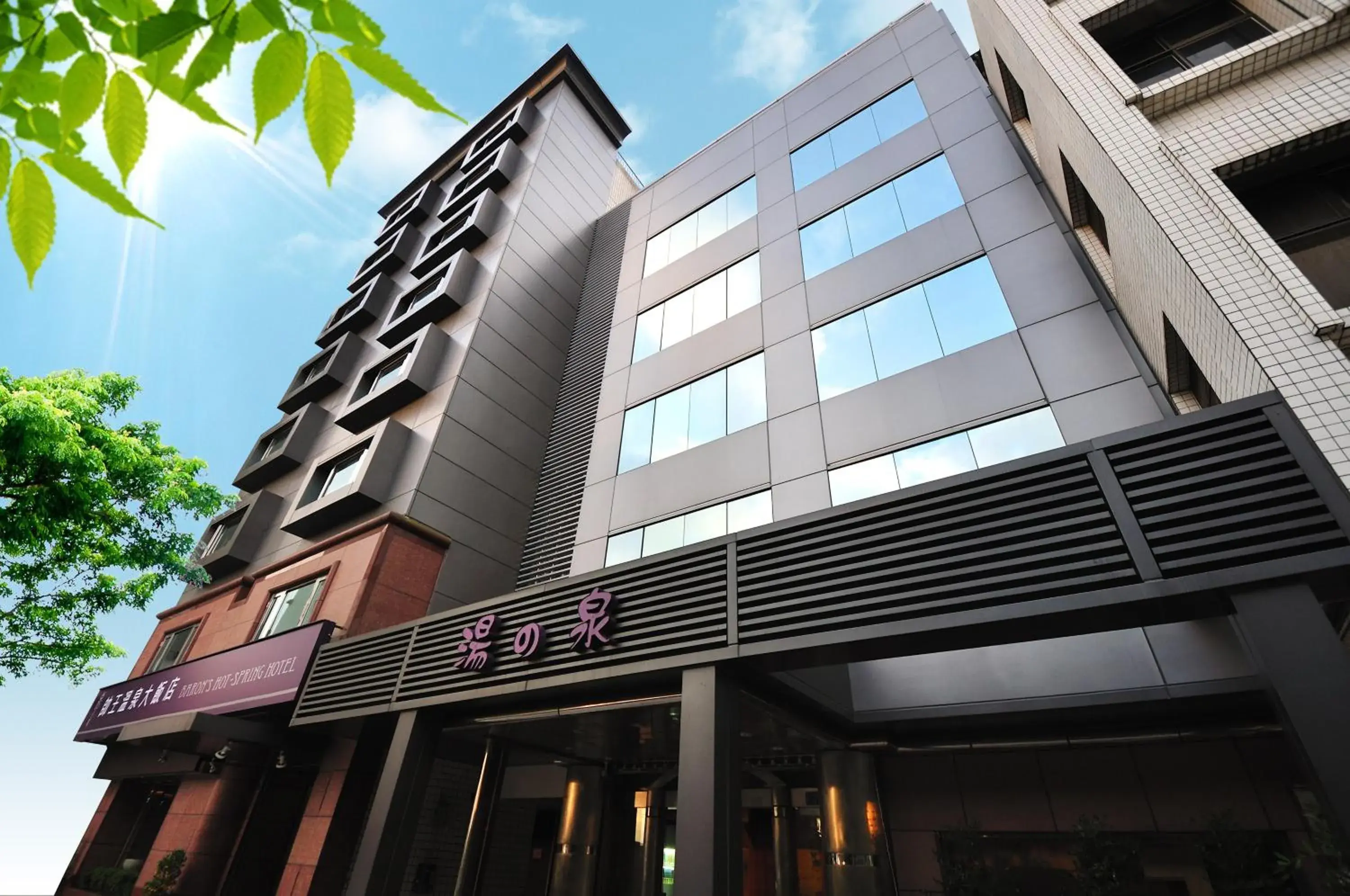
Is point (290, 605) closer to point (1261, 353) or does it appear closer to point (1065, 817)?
point (1065, 817)

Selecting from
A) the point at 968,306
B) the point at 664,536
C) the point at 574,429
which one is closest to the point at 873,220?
the point at 968,306

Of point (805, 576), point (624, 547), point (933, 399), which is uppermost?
point (933, 399)

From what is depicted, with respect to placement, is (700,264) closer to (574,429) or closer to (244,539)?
(574,429)

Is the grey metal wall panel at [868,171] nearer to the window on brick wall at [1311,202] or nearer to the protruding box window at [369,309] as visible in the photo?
the window on brick wall at [1311,202]

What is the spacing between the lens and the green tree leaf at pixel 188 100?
1.84m

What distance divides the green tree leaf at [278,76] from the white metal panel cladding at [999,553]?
20.7ft

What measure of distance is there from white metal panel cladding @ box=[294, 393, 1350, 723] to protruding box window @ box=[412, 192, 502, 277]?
20.7 m

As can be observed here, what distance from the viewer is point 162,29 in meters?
1.70

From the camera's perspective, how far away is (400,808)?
939cm

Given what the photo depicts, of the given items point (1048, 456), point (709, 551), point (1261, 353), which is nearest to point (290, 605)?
point (709, 551)

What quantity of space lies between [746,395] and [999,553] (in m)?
8.62

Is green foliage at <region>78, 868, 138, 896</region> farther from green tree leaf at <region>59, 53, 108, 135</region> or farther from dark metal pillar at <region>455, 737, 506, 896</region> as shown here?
green tree leaf at <region>59, 53, 108, 135</region>

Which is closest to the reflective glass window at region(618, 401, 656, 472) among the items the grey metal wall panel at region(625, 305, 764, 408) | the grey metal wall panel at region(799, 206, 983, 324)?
the grey metal wall panel at region(625, 305, 764, 408)

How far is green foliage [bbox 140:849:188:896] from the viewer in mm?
13578
